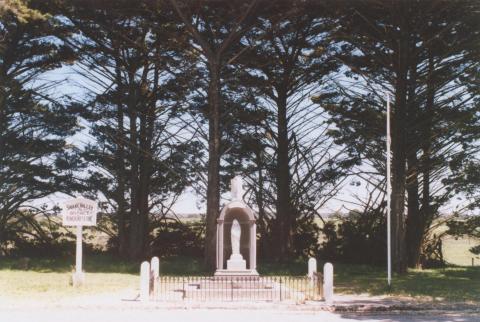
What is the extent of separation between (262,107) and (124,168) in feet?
24.0

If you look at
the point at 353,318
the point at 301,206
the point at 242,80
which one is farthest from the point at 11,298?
the point at 301,206

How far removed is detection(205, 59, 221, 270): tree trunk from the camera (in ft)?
72.1

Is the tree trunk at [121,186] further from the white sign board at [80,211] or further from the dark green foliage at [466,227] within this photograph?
the dark green foliage at [466,227]

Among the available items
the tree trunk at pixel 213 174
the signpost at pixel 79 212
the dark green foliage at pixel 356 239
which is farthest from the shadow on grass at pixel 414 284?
the signpost at pixel 79 212

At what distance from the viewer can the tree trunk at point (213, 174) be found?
22.0m

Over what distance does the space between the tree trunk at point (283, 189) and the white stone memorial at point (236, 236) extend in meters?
9.16

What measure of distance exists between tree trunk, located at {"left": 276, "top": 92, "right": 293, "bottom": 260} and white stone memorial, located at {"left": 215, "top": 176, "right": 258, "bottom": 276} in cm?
916

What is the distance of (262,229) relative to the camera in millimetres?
28234

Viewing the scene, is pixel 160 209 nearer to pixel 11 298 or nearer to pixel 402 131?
pixel 402 131

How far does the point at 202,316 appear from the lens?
11.7 m

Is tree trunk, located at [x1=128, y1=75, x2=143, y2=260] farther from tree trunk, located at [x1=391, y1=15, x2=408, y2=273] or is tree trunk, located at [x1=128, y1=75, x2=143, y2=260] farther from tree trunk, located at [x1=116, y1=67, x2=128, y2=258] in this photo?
tree trunk, located at [x1=391, y1=15, x2=408, y2=273]

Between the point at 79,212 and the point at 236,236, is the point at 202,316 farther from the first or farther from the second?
the point at 79,212

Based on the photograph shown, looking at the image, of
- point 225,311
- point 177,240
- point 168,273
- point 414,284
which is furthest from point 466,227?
point 225,311

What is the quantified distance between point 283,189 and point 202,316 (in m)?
15.9
